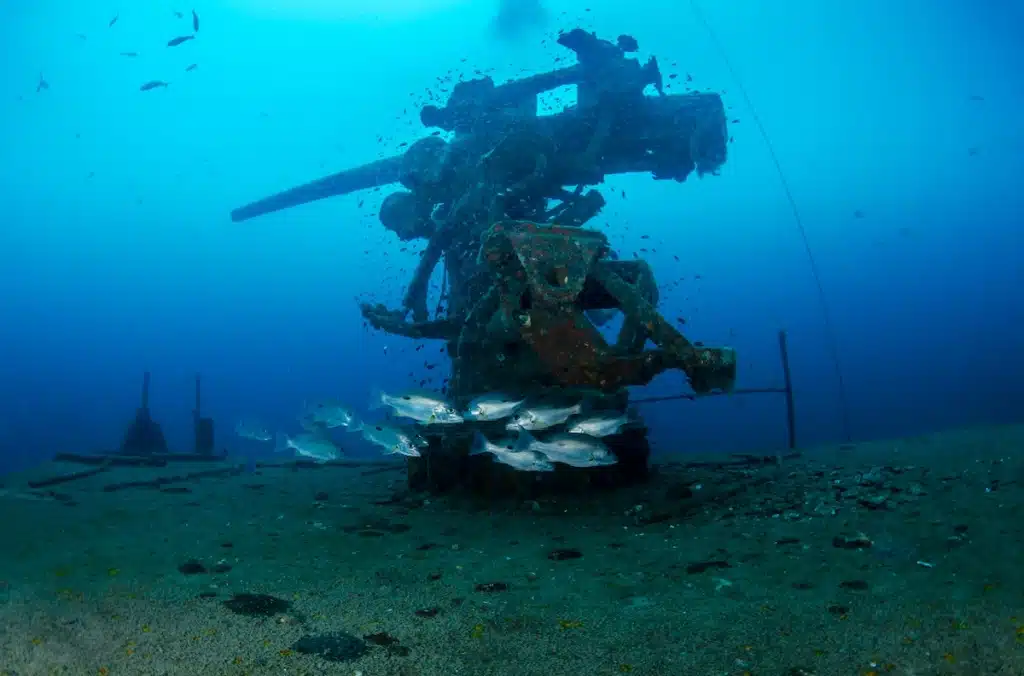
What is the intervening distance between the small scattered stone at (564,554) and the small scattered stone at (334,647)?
8.69 feet

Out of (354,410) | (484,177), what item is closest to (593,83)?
(484,177)

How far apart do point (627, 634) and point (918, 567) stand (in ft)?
9.24

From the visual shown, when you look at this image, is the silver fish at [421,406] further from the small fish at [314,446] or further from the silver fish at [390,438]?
the small fish at [314,446]

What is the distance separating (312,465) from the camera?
1717cm

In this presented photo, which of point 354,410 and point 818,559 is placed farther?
point 354,410

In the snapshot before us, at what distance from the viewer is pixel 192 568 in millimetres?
5895

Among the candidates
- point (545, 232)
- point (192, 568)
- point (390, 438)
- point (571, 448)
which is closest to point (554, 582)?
point (571, 448)

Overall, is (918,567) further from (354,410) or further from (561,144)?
(561,144)

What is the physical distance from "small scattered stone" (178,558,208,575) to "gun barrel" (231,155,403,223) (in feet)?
35.6

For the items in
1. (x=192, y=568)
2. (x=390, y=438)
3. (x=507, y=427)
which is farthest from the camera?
(x=390, y=438)

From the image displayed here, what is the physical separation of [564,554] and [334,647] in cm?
299

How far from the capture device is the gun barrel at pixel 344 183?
16.1 m

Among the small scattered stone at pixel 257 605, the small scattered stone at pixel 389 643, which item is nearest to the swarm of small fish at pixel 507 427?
the small scattered stone at pixel 257 605

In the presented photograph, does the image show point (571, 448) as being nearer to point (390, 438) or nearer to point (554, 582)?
point (554, 582)
